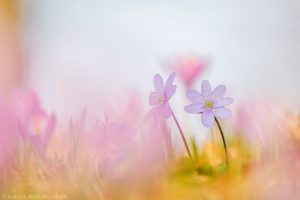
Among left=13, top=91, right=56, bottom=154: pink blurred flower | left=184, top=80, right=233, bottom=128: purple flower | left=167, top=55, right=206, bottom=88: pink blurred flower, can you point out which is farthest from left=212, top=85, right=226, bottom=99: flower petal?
left=167, top=55, right=206, bottom=88: pink blurred flower

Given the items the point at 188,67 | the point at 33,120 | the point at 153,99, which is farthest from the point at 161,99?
the point at 188,67

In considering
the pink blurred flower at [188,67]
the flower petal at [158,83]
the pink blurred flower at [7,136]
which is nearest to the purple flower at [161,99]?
the flower petal at [158,83]

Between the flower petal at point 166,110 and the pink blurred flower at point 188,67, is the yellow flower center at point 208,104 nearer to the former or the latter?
the flower petal at point 166,110

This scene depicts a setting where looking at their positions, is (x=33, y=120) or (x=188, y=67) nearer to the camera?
(x=33, y=120)

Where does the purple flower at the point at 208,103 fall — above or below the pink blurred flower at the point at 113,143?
above

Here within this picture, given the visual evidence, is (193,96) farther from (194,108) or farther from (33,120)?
(33,120)

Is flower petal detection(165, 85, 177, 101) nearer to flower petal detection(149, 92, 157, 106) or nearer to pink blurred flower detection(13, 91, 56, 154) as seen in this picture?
flower petal detection(149, 92, 157, 106)

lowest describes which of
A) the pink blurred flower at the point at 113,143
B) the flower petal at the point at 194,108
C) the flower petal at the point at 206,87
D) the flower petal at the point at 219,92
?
the pink blurred flower at the point at 113,143
